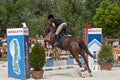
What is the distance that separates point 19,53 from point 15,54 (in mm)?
274

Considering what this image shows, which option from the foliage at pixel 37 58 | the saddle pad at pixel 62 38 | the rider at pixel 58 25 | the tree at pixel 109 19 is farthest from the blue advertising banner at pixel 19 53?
the tree at pixel 109 19

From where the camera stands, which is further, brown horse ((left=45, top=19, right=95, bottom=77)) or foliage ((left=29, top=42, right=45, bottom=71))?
brown horse ((left=45, top=19, right=95, bottom=77))

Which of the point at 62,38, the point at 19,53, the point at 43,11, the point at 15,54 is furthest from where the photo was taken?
the point at 43,11

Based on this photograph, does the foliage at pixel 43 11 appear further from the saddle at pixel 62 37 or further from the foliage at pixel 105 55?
the saddle at pixel 62 37

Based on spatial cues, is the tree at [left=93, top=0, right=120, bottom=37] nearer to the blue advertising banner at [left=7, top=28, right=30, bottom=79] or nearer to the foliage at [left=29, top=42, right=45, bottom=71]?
the blue advertising banner at [left=7, top=28, right=30, bottom=79]

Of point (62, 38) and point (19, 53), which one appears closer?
point (19, 53)

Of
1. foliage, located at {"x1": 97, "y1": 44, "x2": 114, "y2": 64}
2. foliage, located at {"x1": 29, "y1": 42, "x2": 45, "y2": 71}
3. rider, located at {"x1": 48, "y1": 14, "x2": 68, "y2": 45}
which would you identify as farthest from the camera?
foliage, located at {"x1": 97, "y1": 44, "x2": 114, "y2": 64}

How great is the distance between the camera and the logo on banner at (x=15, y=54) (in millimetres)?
14695

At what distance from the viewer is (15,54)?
584 inches

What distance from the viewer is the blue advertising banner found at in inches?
571

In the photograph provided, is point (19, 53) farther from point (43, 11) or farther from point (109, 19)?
point (43, 11)

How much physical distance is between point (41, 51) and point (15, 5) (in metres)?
41.6

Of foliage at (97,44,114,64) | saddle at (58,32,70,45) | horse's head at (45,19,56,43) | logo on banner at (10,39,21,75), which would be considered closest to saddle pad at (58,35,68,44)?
saddle at (58,32,70,45)

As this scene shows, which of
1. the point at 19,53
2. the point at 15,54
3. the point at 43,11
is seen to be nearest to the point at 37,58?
the point at 19,53
